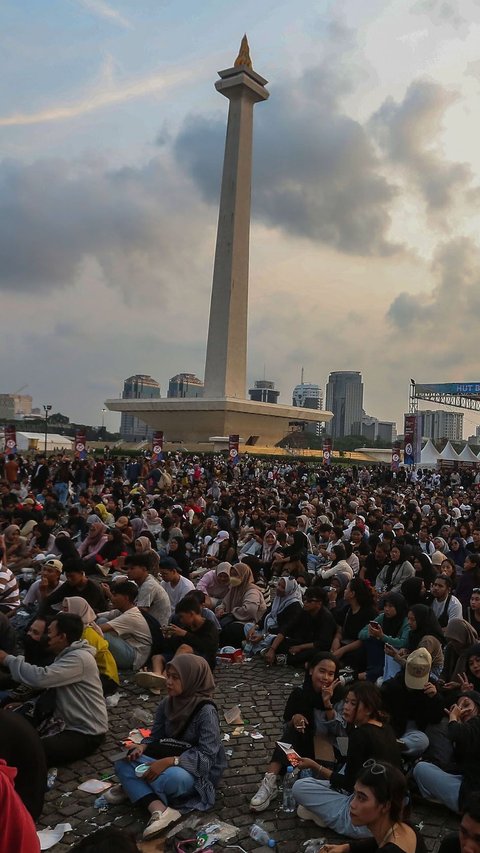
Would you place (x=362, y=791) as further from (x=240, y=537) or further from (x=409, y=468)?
(x=409, y=468)

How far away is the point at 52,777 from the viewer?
4676mm

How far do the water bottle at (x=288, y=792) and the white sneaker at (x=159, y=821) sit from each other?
72 cm

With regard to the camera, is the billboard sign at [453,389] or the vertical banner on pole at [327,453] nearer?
the vertical banner on pole at [327,453]

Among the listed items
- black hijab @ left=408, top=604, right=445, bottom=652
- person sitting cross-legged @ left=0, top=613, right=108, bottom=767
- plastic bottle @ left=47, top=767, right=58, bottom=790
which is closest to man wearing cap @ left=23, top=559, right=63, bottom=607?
person sitting cross-legged @ left=0, top=613, right=108, bottom=767

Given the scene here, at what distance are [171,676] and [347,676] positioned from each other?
293 centimetres

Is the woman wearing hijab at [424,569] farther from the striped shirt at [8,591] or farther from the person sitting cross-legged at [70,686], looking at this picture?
the person sitting cross-legged at [70,686]

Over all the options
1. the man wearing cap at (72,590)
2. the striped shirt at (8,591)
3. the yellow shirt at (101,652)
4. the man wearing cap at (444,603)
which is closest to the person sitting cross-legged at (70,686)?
the yellow shirt at (101,652)

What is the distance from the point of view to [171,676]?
4348mm

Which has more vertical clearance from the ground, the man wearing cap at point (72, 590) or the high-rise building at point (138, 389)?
the high-rise building at point (138, 389)

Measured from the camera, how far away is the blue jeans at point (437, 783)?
13.8ft

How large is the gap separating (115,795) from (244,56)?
178 feet

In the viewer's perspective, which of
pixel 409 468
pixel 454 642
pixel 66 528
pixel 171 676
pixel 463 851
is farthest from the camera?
pixel 409 468

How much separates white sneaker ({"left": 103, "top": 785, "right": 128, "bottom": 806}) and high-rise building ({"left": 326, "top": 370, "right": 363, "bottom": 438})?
16019 centimetres

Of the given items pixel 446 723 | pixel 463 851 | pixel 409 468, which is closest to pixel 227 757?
pixel 446 723
